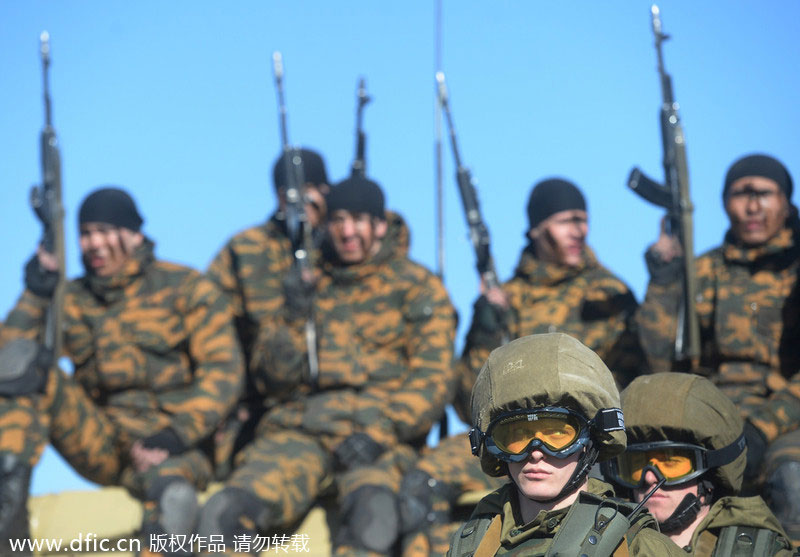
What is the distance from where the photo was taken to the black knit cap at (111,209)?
25.8 feet

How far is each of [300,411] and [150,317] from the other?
46.9 inches

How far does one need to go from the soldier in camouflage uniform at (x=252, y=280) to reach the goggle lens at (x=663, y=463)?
3935 millimetres

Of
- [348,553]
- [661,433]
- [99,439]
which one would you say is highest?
[661,433]

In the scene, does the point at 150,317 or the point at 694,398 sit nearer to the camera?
the point at 694,398

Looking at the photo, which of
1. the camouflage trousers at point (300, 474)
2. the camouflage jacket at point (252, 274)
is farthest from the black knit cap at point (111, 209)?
the camouflage trousers at point (300, 474)

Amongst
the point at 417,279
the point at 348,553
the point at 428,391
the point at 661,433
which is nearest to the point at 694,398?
the point at 661,433

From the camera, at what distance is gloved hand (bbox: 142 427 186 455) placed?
23.0 ft

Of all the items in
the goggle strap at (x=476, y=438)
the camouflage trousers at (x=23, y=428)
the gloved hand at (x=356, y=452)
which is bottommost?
the gloved hand at (x=356, y=452)

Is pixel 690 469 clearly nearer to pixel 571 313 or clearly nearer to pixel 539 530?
pixel 539 530

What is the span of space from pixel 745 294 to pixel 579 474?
4065mm

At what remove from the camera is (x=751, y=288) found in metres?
6.93

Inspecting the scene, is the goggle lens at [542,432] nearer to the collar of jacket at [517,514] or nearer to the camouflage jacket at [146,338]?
the collar of jacket at [517,514]

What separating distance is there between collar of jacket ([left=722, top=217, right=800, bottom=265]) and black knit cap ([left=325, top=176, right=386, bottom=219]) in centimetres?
222

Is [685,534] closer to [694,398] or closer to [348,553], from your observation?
[694,398]
